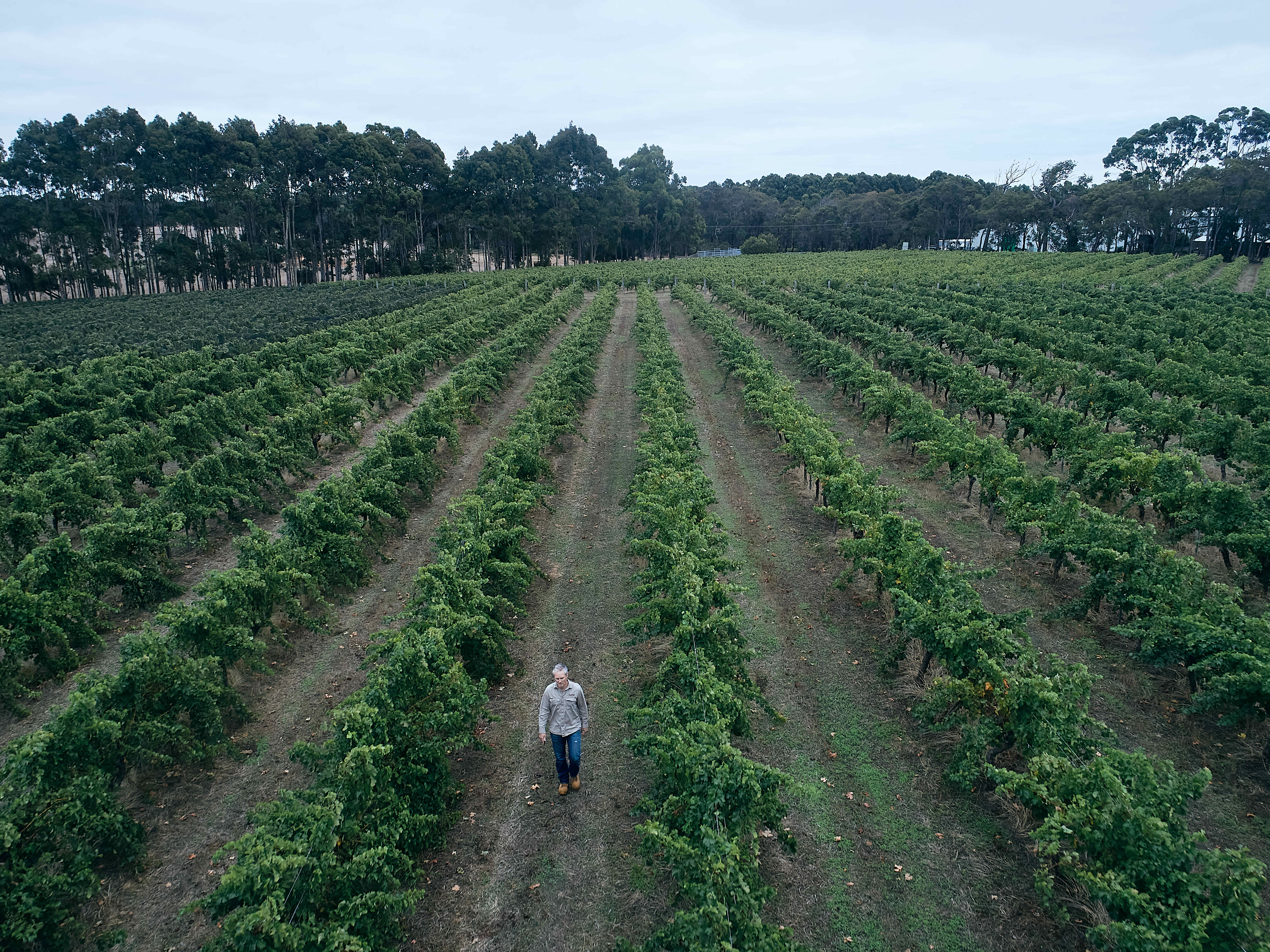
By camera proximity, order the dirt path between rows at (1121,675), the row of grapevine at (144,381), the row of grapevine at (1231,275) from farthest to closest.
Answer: the row of grapevine at (1231,275), the row of grapevine at (144,381), the dirt path between rows at (1121,675)

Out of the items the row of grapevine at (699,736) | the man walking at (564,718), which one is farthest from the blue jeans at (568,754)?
the row of grapevine at (699,736)

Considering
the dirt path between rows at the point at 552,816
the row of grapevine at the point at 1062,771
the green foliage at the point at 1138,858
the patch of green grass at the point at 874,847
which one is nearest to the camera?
the green foliage at the point at 1138,858

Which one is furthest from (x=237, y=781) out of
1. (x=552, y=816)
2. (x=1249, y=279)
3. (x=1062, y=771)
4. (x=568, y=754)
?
(x=1249, y=279)

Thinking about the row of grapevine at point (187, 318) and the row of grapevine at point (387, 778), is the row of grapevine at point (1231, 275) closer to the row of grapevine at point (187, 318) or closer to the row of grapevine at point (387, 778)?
the row of grapevine at point (387, 778)

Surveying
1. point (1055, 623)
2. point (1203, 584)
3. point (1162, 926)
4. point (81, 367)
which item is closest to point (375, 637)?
point (1162, 926)

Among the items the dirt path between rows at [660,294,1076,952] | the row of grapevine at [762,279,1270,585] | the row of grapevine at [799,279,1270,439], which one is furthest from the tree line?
the dirt path between rows at [660,294,1076,952]

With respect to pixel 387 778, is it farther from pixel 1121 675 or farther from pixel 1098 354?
Answer: pixel 1098 354

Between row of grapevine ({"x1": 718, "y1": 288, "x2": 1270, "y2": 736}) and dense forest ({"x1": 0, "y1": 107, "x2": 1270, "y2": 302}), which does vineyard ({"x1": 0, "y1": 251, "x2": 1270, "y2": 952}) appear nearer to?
row of grapevine ({"x1": 718, "y1": 288, "x2": 1270, "y2": 736})

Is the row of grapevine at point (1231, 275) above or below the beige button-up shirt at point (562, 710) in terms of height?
above
